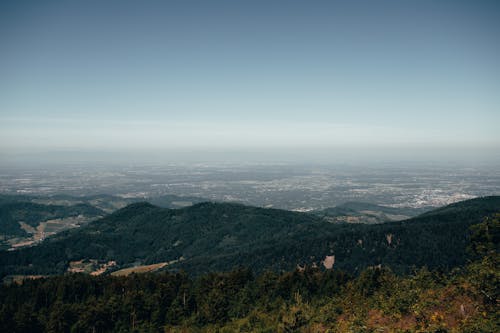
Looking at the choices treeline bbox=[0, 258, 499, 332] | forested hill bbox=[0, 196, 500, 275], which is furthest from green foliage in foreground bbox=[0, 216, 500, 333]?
forested hill bbox=[0, 196, 500, 275]

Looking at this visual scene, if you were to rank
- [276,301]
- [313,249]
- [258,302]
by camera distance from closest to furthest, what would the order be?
[276,301], [258,302], [313,249]

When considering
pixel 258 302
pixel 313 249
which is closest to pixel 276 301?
pixel 258 302

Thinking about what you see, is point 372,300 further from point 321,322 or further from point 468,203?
point 468,203

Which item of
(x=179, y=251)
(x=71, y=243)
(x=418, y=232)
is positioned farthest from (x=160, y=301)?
(x=71, y=243)

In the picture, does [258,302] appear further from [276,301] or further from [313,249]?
[313,249]

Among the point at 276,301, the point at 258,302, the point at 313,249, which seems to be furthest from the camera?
the point at 313,249

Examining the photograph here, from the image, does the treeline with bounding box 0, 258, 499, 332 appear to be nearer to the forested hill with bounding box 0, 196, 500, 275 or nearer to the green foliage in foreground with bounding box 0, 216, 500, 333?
the green foliage in foreground with bounding box 0, 216, 500, 333

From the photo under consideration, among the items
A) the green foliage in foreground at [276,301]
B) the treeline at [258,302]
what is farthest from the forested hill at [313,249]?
the green foliage in foreground at [276,301]

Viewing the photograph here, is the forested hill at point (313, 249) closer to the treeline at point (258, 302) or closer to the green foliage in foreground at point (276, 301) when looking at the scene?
the treeline at point (258, 302)
